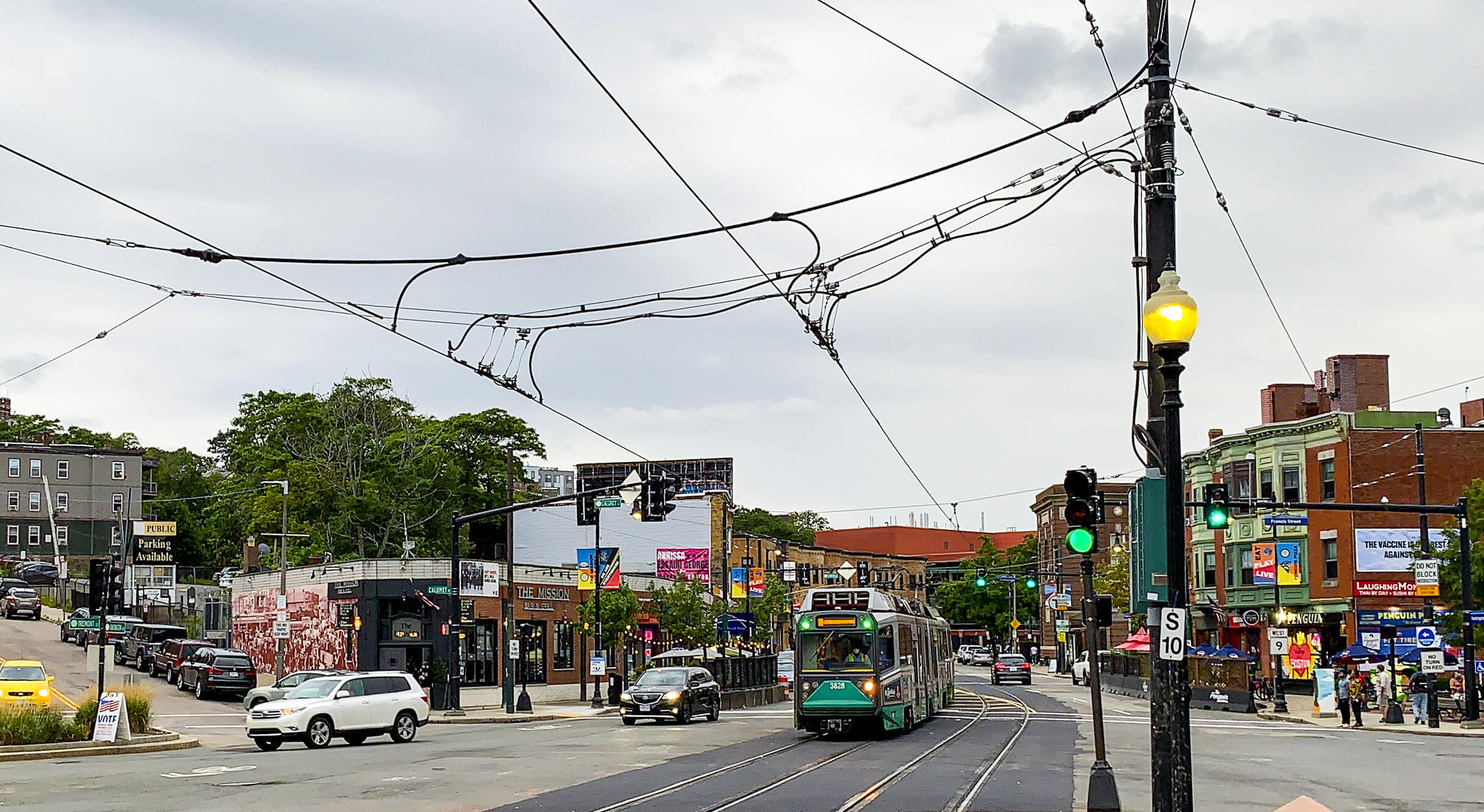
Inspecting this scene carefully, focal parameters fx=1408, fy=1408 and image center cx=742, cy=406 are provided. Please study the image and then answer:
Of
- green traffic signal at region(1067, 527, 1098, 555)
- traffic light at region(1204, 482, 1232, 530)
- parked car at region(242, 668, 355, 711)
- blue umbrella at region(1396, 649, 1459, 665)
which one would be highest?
traffic light at region(1204, 482, 1232, 530)

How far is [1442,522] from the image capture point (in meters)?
57.6

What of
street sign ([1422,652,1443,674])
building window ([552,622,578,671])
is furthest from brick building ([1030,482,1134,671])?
street sign ([1422,652,1443,674])

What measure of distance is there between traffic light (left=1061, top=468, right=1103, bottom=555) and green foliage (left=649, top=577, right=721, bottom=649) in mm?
48269

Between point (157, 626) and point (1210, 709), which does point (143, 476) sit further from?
point (1210, 709)

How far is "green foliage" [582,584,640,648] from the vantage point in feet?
193

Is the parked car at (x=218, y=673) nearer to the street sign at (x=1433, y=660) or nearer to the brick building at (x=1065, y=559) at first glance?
the street sign at (x=1433, y=660)

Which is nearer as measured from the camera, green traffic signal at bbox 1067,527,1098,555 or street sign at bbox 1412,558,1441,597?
green traffic signal at bbox 1067,527,1098,555

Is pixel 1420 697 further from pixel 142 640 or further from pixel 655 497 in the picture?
pixel 142 640

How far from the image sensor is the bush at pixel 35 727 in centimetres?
2742

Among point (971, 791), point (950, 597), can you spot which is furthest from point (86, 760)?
point (950, 597)

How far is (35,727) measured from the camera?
2798 cm

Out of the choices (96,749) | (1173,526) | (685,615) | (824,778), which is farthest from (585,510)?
(1173,526)

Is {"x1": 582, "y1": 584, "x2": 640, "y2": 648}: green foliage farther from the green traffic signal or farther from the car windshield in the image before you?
the green traffic signal

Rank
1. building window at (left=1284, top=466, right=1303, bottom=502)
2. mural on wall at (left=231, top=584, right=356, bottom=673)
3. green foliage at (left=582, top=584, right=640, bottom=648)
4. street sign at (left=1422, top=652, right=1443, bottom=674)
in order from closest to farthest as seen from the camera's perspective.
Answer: street sign at (left=1422, top=652, right=1443, bottom=674)
mural on wall at (left=231, top=584, right=356, bottom=673)
green foliage at (left=582, top=584, right=640, bottom=648)
building window at (left=1284, top=466, right=1303, bottom=502)
